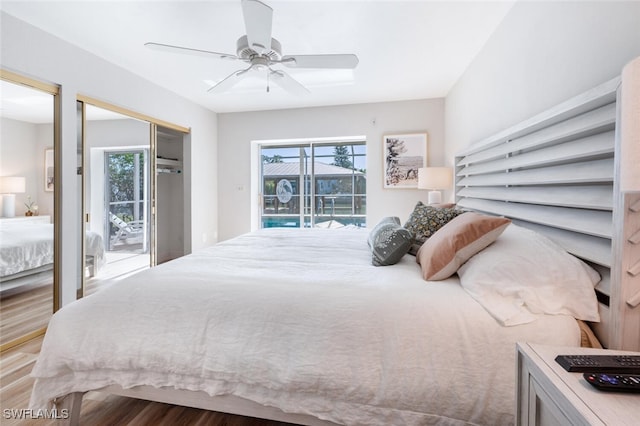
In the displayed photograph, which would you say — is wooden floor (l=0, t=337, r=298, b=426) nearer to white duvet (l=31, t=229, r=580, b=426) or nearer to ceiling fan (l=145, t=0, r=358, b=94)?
white duvet (l=31, t=229, r=580, b=426)

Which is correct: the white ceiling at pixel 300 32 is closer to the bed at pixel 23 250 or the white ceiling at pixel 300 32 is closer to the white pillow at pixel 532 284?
the bed at pixel 23 250

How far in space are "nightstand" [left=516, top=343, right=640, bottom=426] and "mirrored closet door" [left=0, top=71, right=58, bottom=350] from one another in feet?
10.9

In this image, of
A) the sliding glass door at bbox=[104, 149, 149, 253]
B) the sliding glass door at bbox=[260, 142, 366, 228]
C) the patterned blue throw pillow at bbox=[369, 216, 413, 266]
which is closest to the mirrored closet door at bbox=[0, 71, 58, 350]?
the sliding glass door at bbox=[104, 149, 149, 253]

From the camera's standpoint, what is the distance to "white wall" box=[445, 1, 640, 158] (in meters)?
1.24

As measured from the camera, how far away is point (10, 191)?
2.44 meters

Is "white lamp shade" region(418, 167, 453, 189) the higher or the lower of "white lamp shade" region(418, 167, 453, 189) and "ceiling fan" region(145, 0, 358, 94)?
the lower

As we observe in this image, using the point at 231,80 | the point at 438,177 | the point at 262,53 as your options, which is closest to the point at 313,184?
the point at 438,177

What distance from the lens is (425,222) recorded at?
1.97 meters

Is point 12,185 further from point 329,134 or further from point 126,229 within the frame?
point 329,134

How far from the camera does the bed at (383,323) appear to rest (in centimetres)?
110

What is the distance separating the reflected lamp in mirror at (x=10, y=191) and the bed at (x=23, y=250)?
0.29ft

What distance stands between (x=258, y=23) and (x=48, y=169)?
2.31 metres

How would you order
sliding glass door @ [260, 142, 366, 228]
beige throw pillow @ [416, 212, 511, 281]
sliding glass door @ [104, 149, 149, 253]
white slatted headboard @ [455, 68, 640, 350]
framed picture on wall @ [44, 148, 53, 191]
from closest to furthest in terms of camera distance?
white slatted headboard @ [455, 68, 640, 350] → beige throw pillow @ [416, 212, 511, 281] → framed picture on wall @ [44, 148, 53, 191] → sliding glass door @ [104, 149, 149, 253] → sliding glass door @ [260, 142, 366, 228]

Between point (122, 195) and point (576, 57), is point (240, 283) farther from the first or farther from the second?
point (122, 195)
